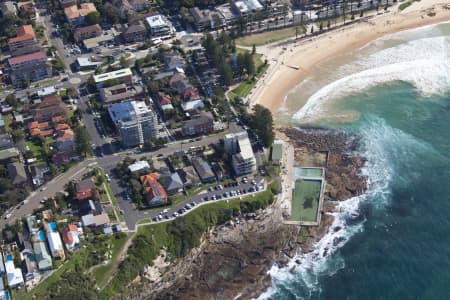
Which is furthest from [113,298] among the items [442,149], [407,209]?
[442,149]

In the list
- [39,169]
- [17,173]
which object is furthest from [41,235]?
[39,169]

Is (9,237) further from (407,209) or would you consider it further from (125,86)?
(407,209)

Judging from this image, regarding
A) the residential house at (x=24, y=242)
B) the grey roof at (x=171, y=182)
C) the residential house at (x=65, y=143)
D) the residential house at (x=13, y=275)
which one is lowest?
the residential house at (x=13, y=275)

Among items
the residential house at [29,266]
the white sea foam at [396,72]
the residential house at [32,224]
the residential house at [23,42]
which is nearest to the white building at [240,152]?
the white sea foam at [396,72]

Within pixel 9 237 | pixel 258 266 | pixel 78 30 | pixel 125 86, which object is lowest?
pixel 258 266

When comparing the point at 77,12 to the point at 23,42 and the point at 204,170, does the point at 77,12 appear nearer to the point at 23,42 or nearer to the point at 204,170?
the point at 23,42

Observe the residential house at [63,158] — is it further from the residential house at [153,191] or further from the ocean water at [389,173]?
the ocean water at [389,173]
